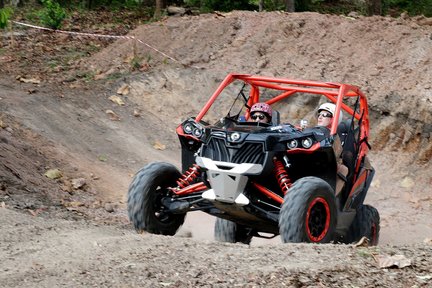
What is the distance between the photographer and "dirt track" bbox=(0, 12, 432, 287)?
659 cm

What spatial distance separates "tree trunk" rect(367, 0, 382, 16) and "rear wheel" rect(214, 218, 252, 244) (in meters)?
14.5

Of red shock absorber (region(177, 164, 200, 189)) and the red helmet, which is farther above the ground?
the red helmet

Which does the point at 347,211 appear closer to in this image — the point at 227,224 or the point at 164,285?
the point at 227,224

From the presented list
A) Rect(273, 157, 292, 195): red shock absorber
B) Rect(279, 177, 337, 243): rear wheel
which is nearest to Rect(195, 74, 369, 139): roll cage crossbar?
Rect(273, 157, 292, 195): red shock absorber

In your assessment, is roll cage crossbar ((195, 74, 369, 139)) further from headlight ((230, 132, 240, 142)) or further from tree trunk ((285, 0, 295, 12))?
tree trunk ((285, 0, 295, 12))

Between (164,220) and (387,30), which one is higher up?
(387,30)

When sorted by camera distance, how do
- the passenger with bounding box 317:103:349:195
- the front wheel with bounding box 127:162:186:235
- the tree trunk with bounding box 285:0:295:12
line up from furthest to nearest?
the tree trunk with bounding box 285:0:295:12
the passenger with bounding box 317:103:349:195
the front wheel with bounding box 127:162:186:235

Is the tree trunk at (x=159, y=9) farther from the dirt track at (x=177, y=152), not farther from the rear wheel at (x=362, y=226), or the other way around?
the rear wheel at (x=362, y=226)

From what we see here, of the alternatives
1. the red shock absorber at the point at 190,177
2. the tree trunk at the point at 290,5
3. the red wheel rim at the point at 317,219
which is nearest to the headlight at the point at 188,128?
the red shock absorber at the point at 190,177

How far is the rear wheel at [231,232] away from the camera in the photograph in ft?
35.9

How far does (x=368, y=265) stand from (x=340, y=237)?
4.67 metres

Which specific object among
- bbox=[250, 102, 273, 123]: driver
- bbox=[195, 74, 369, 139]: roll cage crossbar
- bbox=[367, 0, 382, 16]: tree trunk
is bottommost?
bbox=[250, 102, 273, 123]: driver

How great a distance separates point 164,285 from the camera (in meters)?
6.18

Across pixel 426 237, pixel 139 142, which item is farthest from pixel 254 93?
pixel 139 142
